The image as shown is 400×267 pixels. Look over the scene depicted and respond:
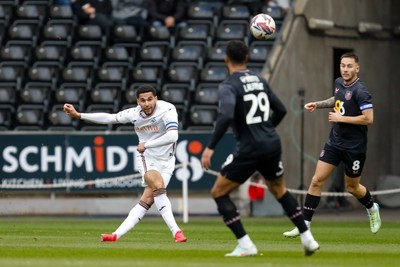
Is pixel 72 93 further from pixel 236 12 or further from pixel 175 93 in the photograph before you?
pixel 236 12

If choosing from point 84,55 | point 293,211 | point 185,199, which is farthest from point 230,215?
point 84,55

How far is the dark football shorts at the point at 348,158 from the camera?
18.5m

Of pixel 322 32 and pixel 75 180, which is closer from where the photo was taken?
pixel 75 180

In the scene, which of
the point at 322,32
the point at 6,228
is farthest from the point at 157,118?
the point at 322,32

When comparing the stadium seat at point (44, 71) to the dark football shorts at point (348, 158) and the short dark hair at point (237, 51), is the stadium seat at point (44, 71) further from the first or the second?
the short dark hair at point (237, 51)

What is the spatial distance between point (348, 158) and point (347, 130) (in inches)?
16.1

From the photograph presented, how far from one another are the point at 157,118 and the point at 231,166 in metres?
3.81

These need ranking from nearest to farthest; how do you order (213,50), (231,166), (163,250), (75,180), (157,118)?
(231,166), (163,250), (157,118), (75,180), (213,50)

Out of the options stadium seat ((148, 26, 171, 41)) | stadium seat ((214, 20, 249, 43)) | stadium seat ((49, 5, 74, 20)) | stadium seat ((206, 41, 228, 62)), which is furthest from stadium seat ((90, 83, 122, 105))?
stadium seat ((214, 20, 249, 43))

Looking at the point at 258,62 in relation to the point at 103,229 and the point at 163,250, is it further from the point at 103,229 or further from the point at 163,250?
the point at 163,250

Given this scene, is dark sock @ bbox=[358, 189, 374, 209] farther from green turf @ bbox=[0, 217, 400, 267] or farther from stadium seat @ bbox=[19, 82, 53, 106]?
stadium seat @ bbox=[19, 82, 53, 106]

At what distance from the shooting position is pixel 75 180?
29.1 metres

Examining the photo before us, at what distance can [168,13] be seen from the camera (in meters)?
32.0

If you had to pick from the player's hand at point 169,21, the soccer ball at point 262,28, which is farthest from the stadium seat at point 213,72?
→ the soccer ball at point 262,28
